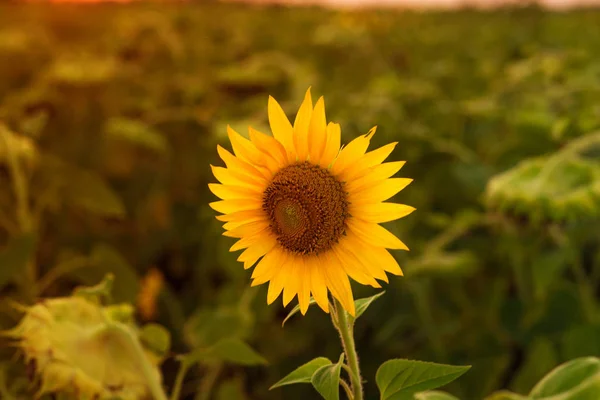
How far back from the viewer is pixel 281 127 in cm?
75

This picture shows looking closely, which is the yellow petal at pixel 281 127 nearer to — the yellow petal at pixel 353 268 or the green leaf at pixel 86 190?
the yellow petal at pixel 353 268

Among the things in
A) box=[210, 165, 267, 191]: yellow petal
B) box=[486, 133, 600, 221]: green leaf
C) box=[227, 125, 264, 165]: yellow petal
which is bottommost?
box=[210, 165, 267, 191]: yellow petal

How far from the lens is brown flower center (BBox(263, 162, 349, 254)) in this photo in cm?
79

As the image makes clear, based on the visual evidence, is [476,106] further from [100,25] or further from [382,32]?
[100,25]

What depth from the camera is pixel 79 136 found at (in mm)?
2953

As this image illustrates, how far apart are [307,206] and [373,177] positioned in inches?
3.1

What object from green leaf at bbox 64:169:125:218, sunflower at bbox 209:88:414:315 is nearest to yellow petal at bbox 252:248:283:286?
sunflower at bbox 209:88:414:315

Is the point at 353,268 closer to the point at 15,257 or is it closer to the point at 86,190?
the point at 15,257

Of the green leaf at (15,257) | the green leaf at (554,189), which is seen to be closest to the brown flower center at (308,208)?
the green leaf at (554,189)

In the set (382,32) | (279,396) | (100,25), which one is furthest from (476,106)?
(100,25)

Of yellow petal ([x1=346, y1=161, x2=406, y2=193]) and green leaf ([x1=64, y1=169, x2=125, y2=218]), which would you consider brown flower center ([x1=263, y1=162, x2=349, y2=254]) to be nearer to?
yellow petal ([x1=346, y1=161, x2=406, y2=193])

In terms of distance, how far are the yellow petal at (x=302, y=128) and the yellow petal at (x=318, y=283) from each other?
11 cm

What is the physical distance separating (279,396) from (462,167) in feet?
2.77

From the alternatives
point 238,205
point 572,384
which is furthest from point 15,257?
point 572,384
